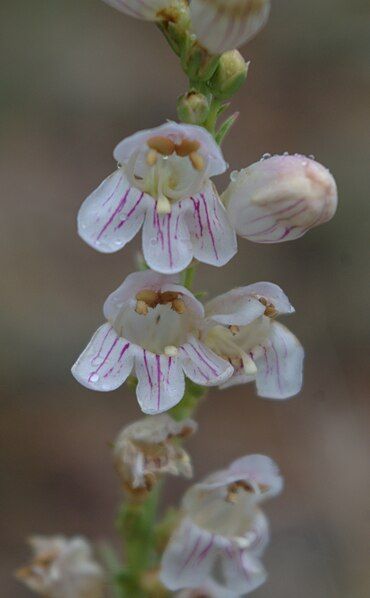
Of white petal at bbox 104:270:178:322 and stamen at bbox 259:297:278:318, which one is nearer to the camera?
white petal at bbox 104:270:178:322

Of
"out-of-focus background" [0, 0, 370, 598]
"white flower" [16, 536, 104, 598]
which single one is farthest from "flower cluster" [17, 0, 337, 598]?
"out-of-focus background" [0, 0, 370, 598]

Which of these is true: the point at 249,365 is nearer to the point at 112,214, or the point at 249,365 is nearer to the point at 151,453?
the point at 151,453

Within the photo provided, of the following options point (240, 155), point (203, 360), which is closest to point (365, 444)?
point (240, 155)

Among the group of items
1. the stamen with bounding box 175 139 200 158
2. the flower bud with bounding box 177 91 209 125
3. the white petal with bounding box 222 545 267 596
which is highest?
the flower bud with bounding box 177 91 209 125

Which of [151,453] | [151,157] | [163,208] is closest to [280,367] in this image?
[151,453]

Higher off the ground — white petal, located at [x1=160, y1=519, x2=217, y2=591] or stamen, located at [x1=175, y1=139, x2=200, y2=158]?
stamen, located at [x1=175, y1=139, x2=200, y2=158]

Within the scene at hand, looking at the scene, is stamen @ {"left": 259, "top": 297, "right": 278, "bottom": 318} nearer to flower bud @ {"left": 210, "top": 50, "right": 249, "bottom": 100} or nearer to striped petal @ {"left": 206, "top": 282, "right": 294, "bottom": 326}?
striped petal @ {"left": 206, "top": 282, "right": 294, "bottom": 326}

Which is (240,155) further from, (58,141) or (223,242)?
(223,242)
